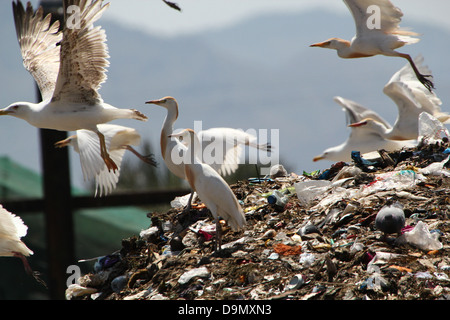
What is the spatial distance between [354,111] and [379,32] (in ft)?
10.2

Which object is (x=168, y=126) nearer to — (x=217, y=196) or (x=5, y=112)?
(x=217, y=196)

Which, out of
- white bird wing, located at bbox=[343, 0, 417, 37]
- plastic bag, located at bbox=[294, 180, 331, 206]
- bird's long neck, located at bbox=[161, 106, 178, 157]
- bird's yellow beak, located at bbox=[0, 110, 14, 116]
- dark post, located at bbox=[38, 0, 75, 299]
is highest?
white bird wing, located at bbox=[343, 0, 417, 37]

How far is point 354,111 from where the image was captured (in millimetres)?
9992

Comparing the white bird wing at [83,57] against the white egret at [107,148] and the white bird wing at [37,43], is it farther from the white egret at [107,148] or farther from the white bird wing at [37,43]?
the white bird wing at [37,43]

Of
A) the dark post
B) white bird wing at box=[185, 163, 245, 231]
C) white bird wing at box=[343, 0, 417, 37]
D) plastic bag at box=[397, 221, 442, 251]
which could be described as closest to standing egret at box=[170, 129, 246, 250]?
white bird wing at box=[185, 163, 245, 231]

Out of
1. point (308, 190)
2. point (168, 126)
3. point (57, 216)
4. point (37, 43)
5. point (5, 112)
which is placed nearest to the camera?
point (308, 190)

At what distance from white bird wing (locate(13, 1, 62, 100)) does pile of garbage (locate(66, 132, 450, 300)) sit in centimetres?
249

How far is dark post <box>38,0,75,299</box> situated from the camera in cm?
738

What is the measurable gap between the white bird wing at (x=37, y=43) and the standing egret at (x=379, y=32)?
3.42m

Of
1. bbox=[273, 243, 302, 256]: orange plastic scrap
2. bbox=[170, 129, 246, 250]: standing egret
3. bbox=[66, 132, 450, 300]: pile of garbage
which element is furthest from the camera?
bbox=[170, 129, 246, 250]: standing egret

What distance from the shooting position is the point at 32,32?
7145 mm

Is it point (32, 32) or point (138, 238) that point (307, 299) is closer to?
point (138, 238)

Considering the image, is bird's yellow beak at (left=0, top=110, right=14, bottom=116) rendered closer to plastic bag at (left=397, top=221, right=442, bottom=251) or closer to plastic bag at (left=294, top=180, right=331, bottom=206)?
plastic bag at (left=294, top=180, right=331, bottom=206)

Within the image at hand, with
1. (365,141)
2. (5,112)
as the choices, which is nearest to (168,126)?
(5,112)
